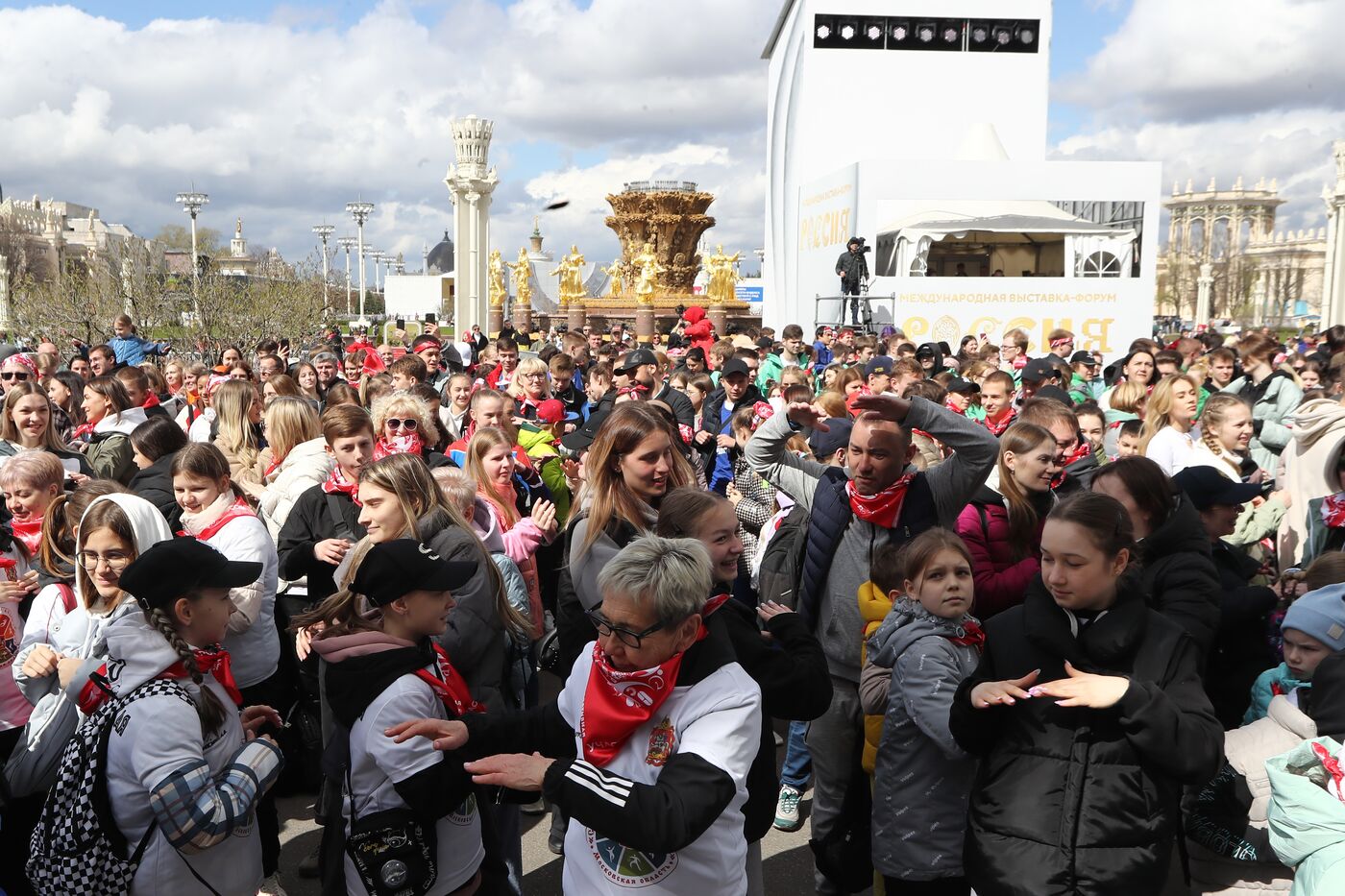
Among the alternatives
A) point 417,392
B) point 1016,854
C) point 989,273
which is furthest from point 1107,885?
point 989,273

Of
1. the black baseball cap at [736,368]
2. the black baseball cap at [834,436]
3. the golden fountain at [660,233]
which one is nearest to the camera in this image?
the black baseball cap at [834,436]

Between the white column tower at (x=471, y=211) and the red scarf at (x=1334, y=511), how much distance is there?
112ft

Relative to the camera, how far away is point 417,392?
7.03 m

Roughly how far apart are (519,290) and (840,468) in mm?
43303

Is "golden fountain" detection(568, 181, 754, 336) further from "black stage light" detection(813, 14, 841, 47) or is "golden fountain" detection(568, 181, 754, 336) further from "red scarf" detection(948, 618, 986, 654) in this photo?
"red scarf" detection(948, 618, 986, 654)

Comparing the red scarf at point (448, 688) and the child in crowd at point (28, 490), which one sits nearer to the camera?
the red scarf at point (448, 688)

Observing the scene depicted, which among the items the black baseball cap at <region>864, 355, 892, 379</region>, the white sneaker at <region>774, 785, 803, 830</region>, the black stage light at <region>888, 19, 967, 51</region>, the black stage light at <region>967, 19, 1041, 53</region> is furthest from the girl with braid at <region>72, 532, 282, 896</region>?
the black stage light at <region>967, 19, 1041, 53</region>

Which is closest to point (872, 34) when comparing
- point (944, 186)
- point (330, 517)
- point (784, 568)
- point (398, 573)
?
point (944, 186)

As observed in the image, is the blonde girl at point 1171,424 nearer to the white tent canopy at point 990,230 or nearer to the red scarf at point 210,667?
the red scarf at point 210,667

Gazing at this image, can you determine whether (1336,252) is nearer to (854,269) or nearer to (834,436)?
(854,269)

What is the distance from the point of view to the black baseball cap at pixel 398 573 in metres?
2.79

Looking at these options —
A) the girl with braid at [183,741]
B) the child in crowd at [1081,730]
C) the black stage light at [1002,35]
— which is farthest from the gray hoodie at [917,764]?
the black stage light at [1002,35]

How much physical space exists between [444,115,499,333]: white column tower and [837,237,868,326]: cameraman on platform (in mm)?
19920

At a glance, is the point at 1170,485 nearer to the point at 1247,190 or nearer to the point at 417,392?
the point at 417,392
